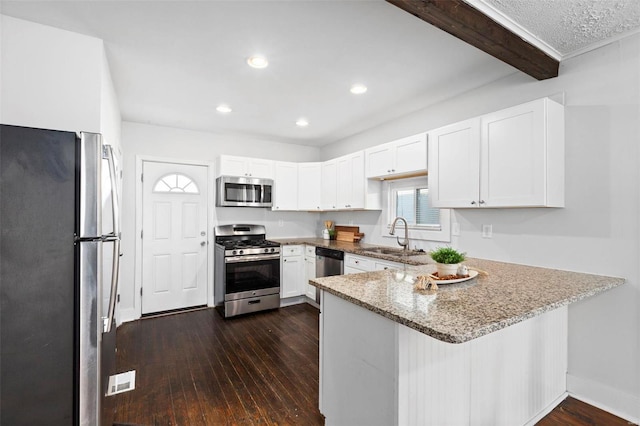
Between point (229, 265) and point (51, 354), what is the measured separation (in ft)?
8.22

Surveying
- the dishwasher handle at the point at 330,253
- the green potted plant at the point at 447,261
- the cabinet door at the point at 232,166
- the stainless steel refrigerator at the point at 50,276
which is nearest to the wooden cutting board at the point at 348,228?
the dishwasher handle at the point at 330,253

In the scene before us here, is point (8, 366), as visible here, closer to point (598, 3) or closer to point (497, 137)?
point (497, 137)

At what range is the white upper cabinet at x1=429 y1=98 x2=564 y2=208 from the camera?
7.20 ft

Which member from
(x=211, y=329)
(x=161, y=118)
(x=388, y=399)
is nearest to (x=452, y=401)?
(x=388, y=399)

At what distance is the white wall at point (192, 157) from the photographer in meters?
3.90

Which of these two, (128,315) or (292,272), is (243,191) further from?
(128,315)

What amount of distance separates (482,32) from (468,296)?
1559 millimetres

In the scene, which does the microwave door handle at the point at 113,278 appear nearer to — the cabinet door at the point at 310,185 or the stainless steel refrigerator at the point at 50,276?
the stainless steel refrigerator at the point at 50,276

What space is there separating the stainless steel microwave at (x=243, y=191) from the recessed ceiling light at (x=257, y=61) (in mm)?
2058

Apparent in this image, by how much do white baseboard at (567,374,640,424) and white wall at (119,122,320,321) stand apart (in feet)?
12.8

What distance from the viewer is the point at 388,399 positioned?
1365 mm

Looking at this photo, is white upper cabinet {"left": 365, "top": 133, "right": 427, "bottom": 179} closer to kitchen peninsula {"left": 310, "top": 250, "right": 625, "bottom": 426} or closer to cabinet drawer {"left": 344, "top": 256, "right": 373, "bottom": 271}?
cabinet drawer {"left": 344, "top": 256, "right": 373, "bottom": 271}

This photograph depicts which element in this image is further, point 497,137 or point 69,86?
point 497,137

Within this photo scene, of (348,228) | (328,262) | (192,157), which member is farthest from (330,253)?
(192,157)
